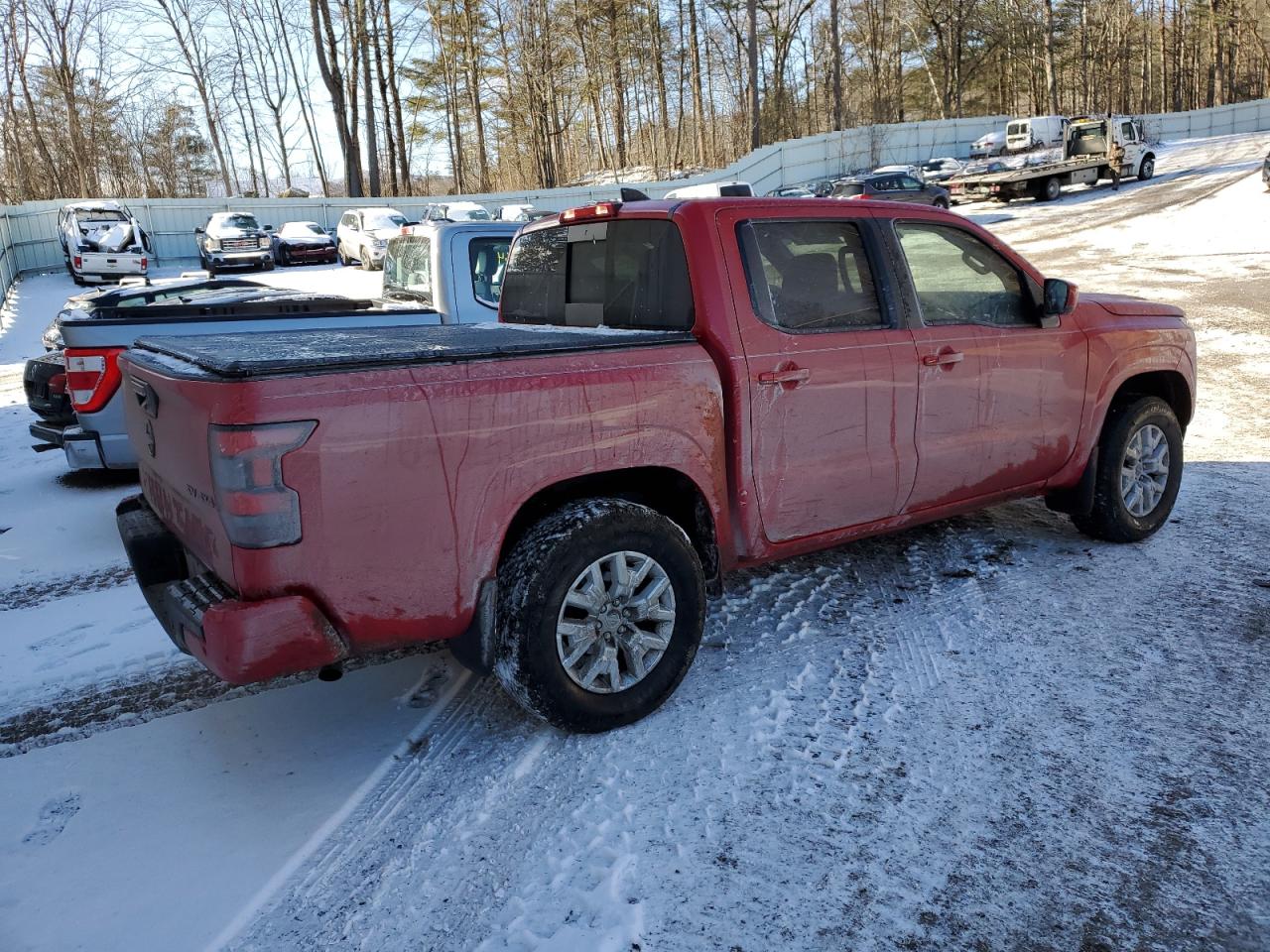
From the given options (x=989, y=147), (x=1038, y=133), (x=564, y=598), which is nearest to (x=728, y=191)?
(x=564, y=598)

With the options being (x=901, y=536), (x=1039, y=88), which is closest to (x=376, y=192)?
(x=901, y=536)

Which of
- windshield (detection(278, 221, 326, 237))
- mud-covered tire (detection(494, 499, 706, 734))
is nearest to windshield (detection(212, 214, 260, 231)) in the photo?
windshield (detection(278, 221, 326, 237))

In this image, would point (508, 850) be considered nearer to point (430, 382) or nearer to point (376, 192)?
point (430, 382)

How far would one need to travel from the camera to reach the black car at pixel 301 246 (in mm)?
30109

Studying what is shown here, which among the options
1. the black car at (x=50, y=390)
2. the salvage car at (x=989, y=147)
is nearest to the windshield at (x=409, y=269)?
the black car at (x=50, y=390)

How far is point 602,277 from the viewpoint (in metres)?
4.20

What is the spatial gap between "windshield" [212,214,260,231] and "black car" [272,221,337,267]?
1071 millimetres

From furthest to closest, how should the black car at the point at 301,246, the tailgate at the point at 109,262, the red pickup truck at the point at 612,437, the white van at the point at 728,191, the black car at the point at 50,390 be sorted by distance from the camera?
the black car at the point at 301,246 → the tailgate at the point at 109,262 → the black car at the point at 50,390 → the white van at the point at 728,191 → the red pickup truck at the point at 612,437

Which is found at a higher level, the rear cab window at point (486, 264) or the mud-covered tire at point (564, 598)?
the rear cab window at point (486, 264)

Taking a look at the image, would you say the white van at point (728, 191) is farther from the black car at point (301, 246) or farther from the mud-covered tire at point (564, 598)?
the black car at point (301, 246)

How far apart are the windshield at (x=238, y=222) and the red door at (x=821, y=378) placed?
28267mm

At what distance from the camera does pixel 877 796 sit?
9.79 ft

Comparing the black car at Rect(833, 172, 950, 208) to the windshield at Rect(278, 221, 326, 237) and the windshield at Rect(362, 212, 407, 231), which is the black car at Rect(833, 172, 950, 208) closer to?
→ the windshield at Rect(362, 212, 407, 231)

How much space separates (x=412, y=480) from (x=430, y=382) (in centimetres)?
31
